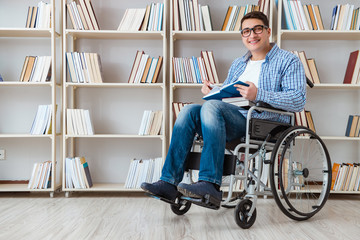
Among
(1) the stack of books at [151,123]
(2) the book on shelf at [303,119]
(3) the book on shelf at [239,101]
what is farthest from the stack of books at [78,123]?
(2) the book on shelf at [303,119]

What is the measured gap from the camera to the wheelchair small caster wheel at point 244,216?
72.9 inches

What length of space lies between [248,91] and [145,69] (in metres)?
1.21

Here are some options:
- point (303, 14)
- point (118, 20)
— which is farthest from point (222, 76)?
point (118, 20)

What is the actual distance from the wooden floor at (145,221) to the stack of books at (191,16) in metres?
1.31

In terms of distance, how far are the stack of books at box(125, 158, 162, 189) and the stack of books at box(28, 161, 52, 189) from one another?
0.58 meters

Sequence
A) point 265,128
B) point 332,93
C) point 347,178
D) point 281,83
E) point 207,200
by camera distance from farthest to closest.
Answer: point 332,93, point 347,178, point 281,83, point 265,128, point 207,200

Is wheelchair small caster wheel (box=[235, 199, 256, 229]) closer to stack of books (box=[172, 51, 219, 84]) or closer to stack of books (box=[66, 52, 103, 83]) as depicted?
stack of books (box=[172, 51, 219, 84])

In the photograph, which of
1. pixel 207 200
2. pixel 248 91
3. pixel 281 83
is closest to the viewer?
pixel 207 200

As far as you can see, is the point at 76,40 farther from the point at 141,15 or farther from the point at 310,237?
the point at 310,237

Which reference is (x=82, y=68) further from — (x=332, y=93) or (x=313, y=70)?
(x=332, y=93)

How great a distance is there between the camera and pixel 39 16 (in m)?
2.85

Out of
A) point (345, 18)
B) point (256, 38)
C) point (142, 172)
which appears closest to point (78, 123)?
point (142, 172)

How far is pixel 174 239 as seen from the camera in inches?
65.6

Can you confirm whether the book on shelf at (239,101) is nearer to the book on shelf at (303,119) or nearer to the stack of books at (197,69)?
the stack of books at (197,69)
